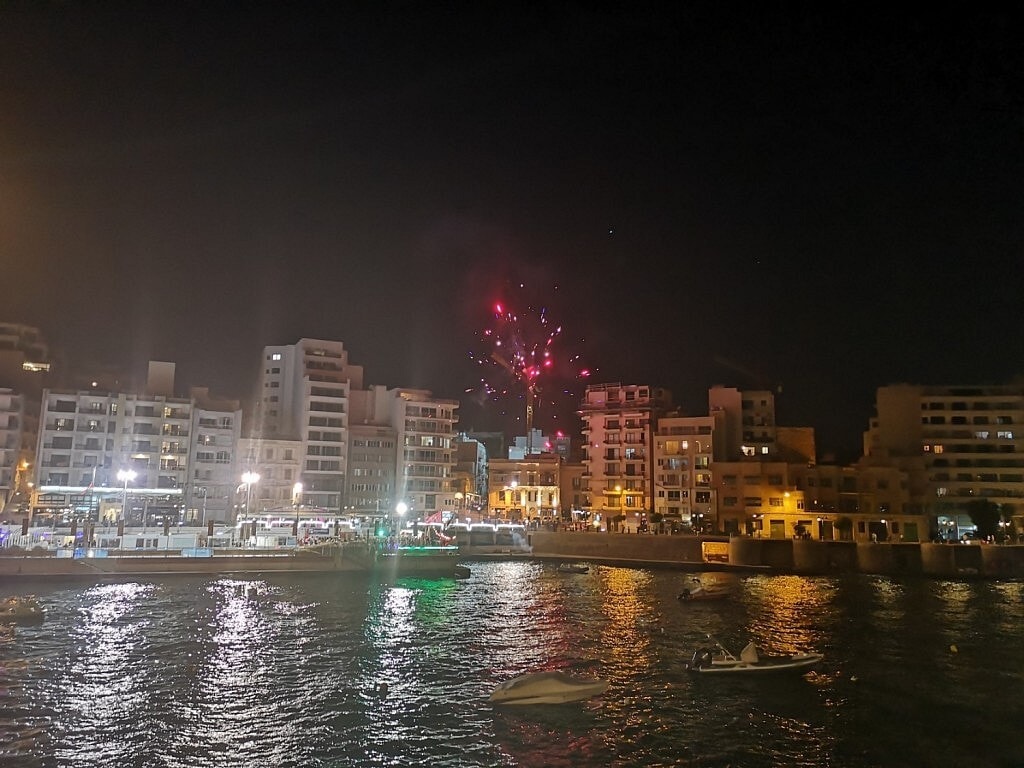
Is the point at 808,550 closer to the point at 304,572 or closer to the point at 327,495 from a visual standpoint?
the point at 304,572

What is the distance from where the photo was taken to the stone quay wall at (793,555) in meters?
66.9

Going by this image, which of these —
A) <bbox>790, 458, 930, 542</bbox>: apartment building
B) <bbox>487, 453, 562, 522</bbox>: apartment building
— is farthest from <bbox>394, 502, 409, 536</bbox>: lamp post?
<bbox>790, 458, 930, 542</bbox>: apartment building

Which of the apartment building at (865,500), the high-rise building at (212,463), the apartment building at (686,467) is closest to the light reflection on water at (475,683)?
the apartment building at (865,500)

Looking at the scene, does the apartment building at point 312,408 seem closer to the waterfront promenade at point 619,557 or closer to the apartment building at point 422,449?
the apartment building at point 422,449

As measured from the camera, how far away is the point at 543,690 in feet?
79.3

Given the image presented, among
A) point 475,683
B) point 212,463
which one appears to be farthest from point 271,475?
point 475,683

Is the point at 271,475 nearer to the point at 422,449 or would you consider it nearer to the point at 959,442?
the point at 422,449

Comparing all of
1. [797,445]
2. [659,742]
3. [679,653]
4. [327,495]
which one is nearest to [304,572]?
[327,495]

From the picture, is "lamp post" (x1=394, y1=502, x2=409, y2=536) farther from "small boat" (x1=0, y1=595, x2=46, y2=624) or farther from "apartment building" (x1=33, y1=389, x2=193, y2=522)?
"small boat" (x1=0, y1=595, x2=46, y2=624)

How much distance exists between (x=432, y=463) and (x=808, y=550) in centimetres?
4833

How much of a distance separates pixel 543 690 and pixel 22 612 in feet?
92.4

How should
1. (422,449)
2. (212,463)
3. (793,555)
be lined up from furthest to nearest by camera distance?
(422,449), (212,463), (793,555)

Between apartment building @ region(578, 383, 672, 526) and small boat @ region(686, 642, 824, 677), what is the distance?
62198mm

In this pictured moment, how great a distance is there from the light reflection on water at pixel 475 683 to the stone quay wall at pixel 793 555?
2192 centimetres
